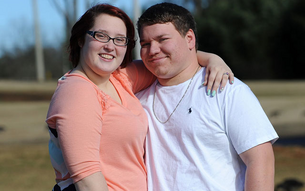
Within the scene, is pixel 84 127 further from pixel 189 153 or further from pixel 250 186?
pixel 250 186

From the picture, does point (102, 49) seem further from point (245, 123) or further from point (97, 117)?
point (245, 123)

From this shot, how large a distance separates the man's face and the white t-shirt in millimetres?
175

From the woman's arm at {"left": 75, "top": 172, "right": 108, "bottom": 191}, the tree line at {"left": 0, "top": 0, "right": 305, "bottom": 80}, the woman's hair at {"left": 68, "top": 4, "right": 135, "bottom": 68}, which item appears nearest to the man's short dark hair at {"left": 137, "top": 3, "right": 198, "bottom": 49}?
the woman's hair at {"left": 68, "top": 4, "right": 135, "bottom": 68}

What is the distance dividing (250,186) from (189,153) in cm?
35

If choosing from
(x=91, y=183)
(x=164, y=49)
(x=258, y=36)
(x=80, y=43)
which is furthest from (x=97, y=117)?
(x=258, y=36)

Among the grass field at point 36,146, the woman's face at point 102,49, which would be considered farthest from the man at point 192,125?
the grass field at point 36,146

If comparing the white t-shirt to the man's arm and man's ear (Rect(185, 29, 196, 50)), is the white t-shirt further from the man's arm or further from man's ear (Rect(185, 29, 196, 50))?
man's ear (Rect(185, 29, 196, 50))

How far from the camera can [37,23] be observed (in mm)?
21219

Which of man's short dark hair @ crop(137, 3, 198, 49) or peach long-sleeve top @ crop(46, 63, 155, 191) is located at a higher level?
man's short dark hair @ crop(137, 3, 198, 49)

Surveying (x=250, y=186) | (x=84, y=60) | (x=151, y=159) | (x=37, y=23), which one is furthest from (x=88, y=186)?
(x=37, y=23)

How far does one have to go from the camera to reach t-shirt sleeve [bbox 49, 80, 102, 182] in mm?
1785

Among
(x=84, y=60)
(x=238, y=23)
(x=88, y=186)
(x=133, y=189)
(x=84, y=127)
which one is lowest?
(x=238, y=23)

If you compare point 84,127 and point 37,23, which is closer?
point 84,127

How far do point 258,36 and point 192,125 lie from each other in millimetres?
24358
